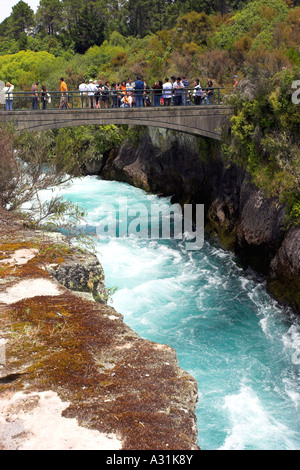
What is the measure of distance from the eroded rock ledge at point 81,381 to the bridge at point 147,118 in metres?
14.7

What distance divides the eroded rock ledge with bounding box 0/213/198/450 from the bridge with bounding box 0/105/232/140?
14715mm

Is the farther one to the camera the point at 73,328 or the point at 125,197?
the point at 125,197

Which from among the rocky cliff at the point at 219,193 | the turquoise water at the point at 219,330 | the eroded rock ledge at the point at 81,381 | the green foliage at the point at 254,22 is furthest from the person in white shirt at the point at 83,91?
the green foliage at the point at 254,22

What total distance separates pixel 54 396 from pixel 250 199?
49.7ft

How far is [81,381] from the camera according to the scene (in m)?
6.64

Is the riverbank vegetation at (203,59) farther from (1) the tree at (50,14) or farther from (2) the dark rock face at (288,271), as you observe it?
(2) the dark rock face at (288,271)

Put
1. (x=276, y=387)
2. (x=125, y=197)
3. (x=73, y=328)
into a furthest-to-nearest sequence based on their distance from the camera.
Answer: (x=125, y=197), (x=276, y=387), (x=73, y=328)

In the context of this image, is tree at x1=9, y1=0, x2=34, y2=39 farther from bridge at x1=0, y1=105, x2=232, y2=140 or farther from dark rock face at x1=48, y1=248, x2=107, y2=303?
dark rock face at x1=48, y1=248, x2=107, y2=303

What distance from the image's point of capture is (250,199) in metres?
20.1

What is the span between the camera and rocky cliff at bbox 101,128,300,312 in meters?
17.1

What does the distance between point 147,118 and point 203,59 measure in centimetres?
1508

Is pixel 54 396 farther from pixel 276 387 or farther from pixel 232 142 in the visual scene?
pixel 232 142

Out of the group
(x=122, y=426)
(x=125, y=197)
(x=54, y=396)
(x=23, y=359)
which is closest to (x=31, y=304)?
(x=23, y=359)

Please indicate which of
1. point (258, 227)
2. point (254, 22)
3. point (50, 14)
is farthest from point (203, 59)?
point (50, 14)
